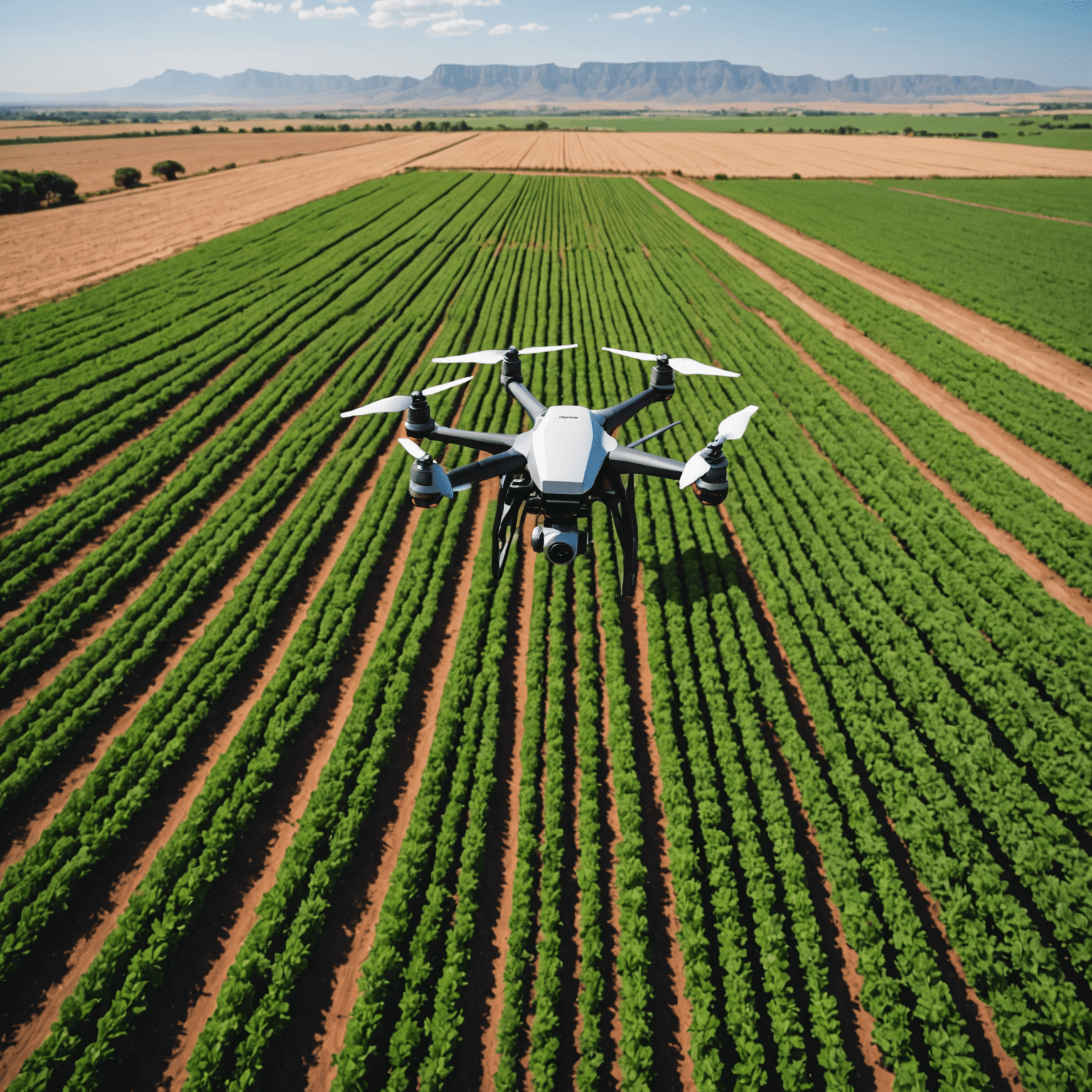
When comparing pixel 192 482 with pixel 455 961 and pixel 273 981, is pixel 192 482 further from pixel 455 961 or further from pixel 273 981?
pixel 455 961

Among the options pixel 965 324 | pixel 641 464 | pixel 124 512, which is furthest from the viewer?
pixel 965 324

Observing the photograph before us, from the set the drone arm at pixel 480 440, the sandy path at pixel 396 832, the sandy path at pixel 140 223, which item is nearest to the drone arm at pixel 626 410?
the drone arm at pixel 480 440

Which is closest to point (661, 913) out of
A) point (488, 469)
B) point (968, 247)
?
point (488, 469)

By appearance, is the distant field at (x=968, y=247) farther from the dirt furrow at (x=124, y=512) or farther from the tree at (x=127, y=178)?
the tree at (x=127, y=178)

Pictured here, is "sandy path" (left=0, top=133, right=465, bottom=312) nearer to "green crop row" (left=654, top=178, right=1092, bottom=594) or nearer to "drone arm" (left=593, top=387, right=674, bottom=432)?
"drone arm" (left=593, top=387, right=674, bottom=432)

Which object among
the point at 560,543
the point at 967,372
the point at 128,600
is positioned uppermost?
the point at 560,543

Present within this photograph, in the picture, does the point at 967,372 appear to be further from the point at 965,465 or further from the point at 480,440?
the point at 480,440
